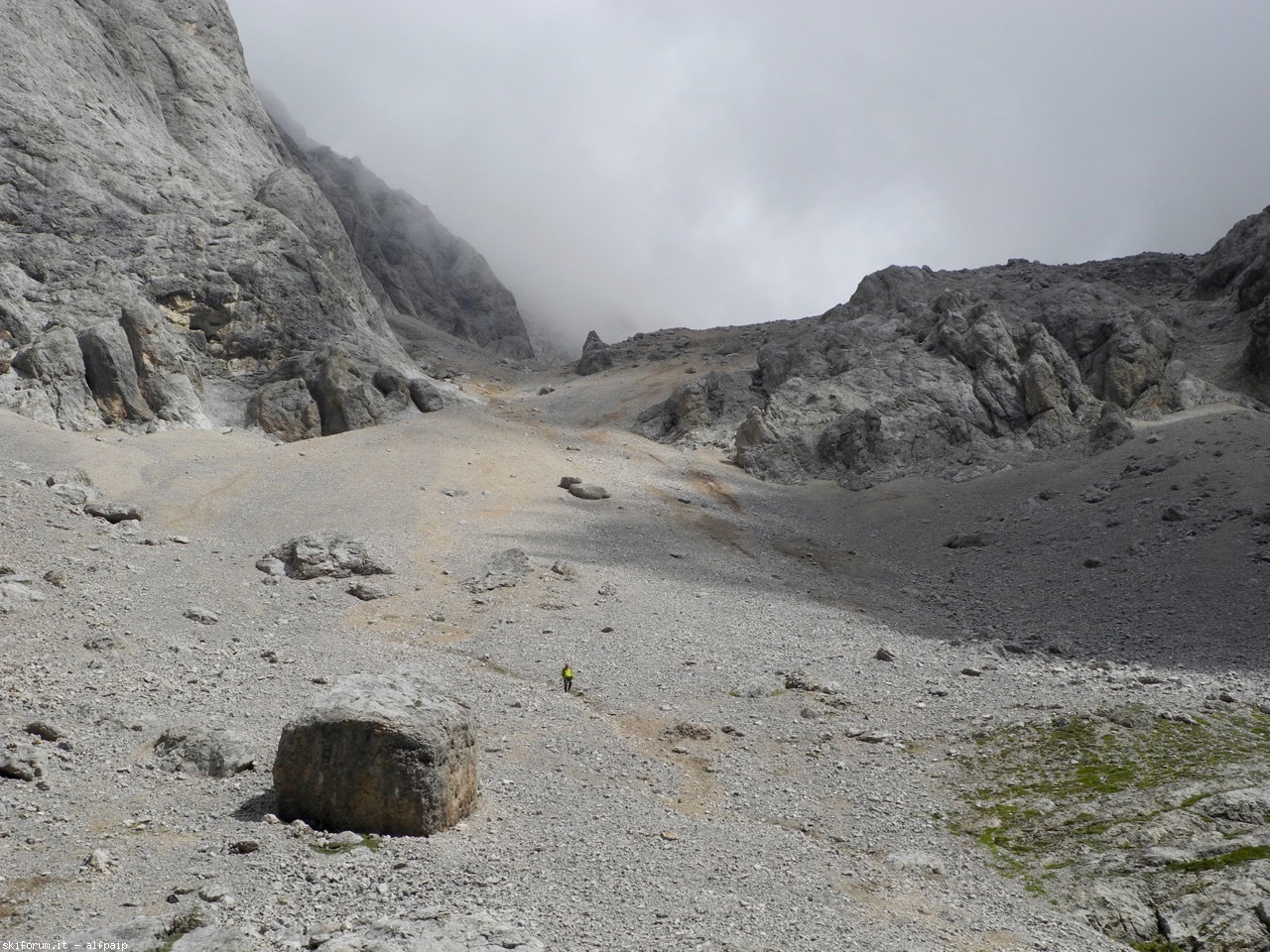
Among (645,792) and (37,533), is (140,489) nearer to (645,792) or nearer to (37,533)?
(37,533)

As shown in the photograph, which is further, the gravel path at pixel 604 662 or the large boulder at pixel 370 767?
the large boulder at pixel 370 767

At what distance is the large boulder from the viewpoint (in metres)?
11.4

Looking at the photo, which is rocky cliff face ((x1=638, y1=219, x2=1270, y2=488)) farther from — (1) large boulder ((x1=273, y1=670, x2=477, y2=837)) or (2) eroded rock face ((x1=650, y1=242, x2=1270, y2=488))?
(1) large boulder ((x1=273, y1=670, x2=477, y2=837))

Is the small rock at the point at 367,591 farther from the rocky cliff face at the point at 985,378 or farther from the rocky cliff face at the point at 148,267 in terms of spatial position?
the rocky cliff face at the point at 985,378

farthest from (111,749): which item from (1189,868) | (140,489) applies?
(140,489)

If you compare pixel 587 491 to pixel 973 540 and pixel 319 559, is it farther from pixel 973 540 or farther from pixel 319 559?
pixel 973 540

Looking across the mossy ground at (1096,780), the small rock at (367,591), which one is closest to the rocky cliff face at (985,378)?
the small rock at (367,591)

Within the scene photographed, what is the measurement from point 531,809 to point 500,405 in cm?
4476

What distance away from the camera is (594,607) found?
82.2 ft

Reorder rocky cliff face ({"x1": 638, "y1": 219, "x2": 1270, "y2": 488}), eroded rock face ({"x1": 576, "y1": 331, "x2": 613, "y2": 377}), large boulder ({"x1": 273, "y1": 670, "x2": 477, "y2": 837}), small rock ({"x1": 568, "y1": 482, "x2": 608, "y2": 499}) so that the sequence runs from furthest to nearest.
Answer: eroded rock face ({"x1": 576, "y1": 331, "x2": 613, "y2": 377}) → rocky cliff face ({"x1": 638, "y1": 219, "x2": 1270, "y2": 488}) → small rock ({"x1": 568, "y1": 482, "x2": 608, "y2": 499}) → large boulder ({"x1": 273, "y1": 670, "x2": 477, "y2": 837})

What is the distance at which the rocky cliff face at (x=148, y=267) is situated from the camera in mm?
41906

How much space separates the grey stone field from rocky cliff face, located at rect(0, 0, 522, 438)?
264mm

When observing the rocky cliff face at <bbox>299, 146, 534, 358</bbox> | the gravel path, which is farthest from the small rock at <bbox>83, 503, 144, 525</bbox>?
the rocky cliff face at <bbox>299, 146, 534, 358</bbox>

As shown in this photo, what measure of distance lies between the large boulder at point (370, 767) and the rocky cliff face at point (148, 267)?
33082mm
